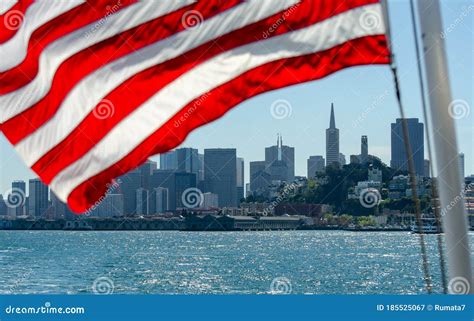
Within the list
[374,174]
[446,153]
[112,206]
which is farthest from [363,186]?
[446,153]

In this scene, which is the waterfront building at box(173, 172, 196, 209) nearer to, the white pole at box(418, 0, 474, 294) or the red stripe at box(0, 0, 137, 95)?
the red stripe at box(0, 0, 137, 95)

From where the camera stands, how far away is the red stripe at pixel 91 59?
482 centimetres

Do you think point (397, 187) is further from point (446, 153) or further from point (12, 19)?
point (446, 153)

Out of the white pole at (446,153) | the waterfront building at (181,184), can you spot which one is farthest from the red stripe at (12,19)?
the waterfront building at (181,184)

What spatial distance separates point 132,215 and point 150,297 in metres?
144

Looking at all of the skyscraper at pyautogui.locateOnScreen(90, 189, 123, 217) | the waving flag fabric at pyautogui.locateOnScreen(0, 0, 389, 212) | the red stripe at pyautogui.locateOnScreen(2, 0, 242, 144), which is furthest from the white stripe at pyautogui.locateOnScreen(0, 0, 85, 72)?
the skyscraper at pyautogui.locateOnScreen(90, 189, 123, 217)

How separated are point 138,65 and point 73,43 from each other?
0.37m

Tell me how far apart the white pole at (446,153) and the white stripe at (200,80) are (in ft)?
1.51

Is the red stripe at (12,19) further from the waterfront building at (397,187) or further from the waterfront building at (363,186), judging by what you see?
the waterfront building at (397,187)

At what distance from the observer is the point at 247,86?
4734mm

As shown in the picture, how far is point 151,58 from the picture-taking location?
4898 mm

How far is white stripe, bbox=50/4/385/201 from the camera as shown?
4.63 meters

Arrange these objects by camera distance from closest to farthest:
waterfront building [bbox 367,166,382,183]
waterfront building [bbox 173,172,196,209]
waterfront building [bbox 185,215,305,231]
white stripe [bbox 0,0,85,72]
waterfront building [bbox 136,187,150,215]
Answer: white stripe [bbox 0,0,85,72] → waterfront building [bbox 136,187,150,215] → waterfront building [bbox 173,172,196,209] → waterfront building [bbox 367,166,382,183] → waterfront building [bbox 185,215,305,231]

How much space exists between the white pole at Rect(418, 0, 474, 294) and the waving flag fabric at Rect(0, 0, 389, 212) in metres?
0.44
